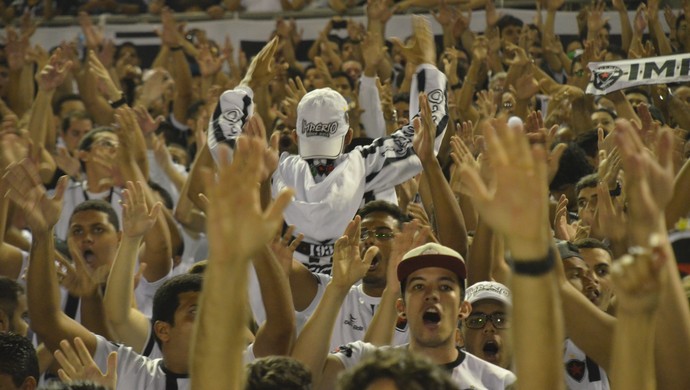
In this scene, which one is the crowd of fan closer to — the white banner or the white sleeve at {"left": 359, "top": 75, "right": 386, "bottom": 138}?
the white sleeve at {"left": 359, "top": 75, "right": 386, "bottom": 138}

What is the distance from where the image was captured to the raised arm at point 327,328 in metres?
3.78

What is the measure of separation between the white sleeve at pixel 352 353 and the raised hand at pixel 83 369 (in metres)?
0.80

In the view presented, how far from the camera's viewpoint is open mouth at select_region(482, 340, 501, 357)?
411cm

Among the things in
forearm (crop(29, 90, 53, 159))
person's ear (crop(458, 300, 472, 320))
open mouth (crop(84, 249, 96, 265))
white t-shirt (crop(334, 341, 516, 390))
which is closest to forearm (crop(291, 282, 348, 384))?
white t-shirt (crop(334, 341, 516, 390))

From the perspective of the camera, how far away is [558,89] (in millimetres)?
7941

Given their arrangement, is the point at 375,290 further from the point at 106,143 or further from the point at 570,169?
the point at 106,143

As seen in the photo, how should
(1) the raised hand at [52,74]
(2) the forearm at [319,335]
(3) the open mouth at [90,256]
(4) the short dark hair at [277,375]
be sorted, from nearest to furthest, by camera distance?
1. (4) the short dark hair at [277,375]
2. (2) the forearm at [319,335]
3. (3) the open mouth at [90,256]
4. (1) the raised hand at [52,74]

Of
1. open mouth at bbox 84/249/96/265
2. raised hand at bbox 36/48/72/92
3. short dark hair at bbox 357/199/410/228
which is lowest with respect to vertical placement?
open mouth at bbox 84/249/96/265

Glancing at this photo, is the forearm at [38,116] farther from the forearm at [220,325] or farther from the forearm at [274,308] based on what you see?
the forearm at [220,325]

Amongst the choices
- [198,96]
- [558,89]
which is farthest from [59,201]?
[198,96]

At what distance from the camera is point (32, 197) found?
13.3 ft

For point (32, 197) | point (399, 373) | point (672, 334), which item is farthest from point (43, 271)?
point (672, 334)

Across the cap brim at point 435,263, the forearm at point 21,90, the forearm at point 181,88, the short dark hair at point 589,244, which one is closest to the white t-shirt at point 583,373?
the short dark hair at point 589,244

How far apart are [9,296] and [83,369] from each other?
1215 millimetres
